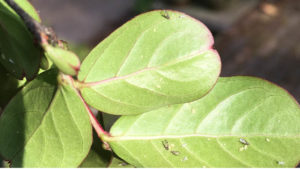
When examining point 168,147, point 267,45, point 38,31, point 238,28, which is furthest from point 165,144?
point 238,28

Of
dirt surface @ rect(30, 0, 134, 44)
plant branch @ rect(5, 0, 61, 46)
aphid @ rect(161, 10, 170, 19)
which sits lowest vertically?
dirt surface @ rect(30, 0, 134, 44)

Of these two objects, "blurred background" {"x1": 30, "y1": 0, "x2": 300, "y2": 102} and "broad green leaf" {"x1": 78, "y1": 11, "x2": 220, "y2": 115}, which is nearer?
"broad green leaf" {"x1": 78, "y1": 11, "x2": 220, "y2": 115}

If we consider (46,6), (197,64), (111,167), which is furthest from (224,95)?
(46,6)

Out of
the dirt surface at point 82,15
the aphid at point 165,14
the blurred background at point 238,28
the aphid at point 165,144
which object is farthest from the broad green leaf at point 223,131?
the dirt surface at point 82,15

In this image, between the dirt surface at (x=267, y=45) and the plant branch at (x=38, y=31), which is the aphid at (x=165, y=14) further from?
the dirt surface at (x=267, y=45)

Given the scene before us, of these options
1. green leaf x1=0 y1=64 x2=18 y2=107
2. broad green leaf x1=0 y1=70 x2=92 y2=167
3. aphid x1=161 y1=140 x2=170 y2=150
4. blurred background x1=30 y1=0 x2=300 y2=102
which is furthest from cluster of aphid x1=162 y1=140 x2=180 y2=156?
blurred background x1=30 y1=0 x2=300 y2=102

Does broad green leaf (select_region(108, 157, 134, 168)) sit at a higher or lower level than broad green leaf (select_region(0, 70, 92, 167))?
lower

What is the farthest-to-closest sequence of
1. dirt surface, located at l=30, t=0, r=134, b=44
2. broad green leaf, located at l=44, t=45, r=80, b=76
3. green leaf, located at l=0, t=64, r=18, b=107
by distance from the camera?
1. dirt surface, located at l=30, t=0, r=134, b=44
2. green leaf, located at l=0, t=64, r=18, b=107
3. broad green leaf, located at l=44, t=45, r=80, b=76

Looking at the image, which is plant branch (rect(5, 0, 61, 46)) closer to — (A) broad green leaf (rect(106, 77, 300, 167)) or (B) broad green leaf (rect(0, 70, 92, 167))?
(B) broad green leaf (rect(0, 70, 92, 167))
